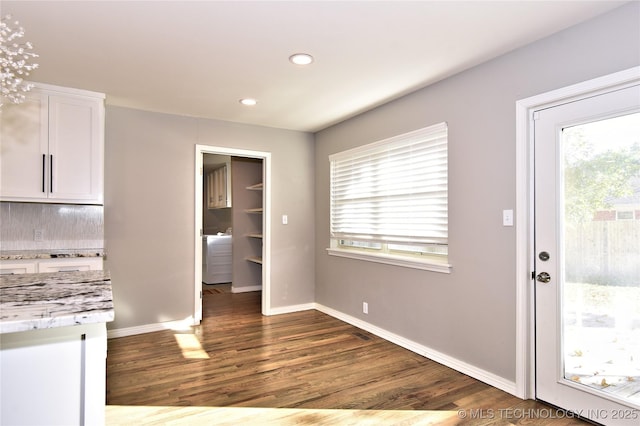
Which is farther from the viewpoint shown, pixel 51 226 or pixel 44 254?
pixel 51 226

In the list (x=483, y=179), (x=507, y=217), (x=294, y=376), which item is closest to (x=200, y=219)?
(x=294, y=376)

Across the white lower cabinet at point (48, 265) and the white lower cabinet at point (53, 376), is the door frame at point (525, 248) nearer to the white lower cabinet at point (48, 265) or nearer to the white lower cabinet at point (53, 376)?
the white lower cabinet at point (53, 376)

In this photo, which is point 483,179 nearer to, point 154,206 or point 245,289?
point 154,206

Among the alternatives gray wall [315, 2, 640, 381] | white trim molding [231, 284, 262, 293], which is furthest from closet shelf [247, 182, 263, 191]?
gray wall [315, 2, 640, 381]

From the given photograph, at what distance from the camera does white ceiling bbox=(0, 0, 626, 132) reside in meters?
2.18

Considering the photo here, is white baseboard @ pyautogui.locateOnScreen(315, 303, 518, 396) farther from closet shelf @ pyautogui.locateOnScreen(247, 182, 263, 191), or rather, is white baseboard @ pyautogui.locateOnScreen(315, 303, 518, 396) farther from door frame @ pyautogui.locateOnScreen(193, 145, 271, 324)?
closet shelf @ pyautogui.locateOnScreen(247, 182, 263, 191)

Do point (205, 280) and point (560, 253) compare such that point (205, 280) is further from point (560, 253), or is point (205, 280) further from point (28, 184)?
point (560, 253)

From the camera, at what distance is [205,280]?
283 inches

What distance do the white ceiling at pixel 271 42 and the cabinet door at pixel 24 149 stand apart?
0.31m

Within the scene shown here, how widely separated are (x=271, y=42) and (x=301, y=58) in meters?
0.31

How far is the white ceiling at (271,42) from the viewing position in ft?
7.15

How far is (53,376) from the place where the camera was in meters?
1.11

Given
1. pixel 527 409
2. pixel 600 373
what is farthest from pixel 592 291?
pixel 527 409

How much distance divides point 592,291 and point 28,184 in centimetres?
436
